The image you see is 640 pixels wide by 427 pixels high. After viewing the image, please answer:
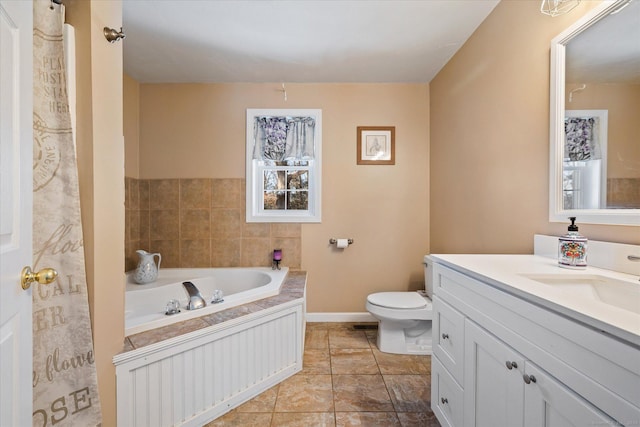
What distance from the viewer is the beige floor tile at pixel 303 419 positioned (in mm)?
1418

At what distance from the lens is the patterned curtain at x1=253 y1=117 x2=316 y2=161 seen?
106 inches

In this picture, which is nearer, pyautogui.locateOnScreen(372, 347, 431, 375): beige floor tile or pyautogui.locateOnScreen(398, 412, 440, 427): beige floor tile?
pyautogui.locateOnScreen(398, 412, 440, 427): beige floor tile

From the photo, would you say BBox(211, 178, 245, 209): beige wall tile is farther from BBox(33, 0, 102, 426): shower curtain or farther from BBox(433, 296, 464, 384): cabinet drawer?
BBox(433, 296, 464, 384): cabinet drawer

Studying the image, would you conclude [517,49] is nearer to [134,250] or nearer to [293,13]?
[293,13]

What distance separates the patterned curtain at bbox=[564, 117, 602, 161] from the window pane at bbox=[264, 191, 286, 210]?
2.17 m

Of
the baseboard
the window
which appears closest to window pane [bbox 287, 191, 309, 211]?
the window

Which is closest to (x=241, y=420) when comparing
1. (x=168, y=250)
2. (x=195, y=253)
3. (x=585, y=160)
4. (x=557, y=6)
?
(x=195, y=253)

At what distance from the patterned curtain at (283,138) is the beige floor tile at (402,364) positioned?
6.13 feet

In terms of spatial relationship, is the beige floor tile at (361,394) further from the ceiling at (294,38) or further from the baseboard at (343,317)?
the ceiling at (294,38)

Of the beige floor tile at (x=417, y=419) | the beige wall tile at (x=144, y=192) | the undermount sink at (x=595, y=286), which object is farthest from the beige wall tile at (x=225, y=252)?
the undermount sink at (x=595, y=286)

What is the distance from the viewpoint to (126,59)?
7.35ft

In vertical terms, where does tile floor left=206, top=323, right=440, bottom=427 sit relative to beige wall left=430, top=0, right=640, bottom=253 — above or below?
below

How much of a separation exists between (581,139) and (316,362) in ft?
6.54

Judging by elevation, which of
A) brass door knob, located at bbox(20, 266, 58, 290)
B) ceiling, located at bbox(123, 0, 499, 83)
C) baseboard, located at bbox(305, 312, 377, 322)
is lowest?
baseboard, located at bbox(305, 312, 377, 322)
